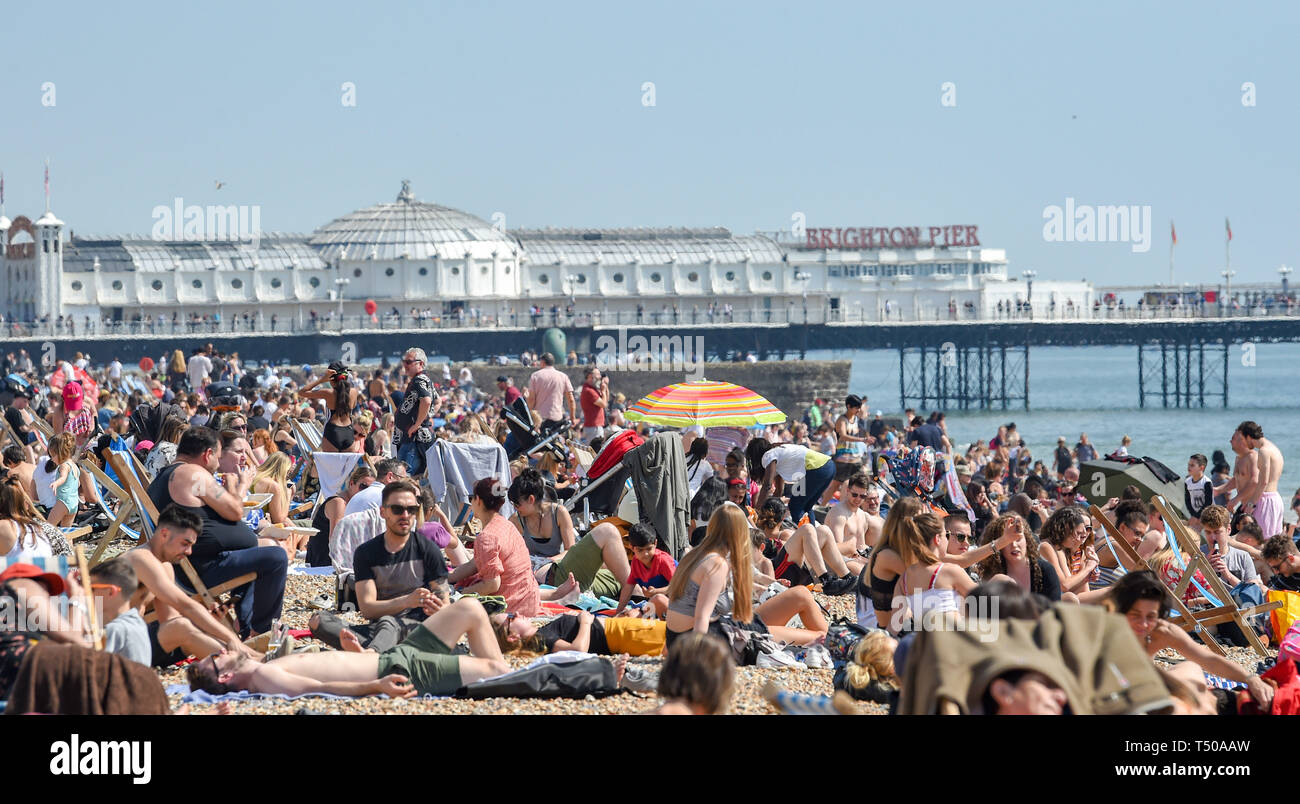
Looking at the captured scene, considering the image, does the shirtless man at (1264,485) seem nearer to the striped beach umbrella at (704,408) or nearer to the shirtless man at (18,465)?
the striped beach umbrella at (704,408)

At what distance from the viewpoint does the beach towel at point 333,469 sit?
970cm

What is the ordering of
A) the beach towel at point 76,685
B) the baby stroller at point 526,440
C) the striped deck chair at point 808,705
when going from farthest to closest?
the baby stroller at point 526,440 → the striped deck chair at point 808,705 → the beach towel at point 76,685

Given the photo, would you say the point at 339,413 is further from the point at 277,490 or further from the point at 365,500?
the point at 365,500

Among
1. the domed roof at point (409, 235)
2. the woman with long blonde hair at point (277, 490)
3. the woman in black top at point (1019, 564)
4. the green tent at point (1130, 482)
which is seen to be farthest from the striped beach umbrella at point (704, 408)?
the domed roof at point (409, 235)

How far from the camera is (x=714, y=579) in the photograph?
6.31m

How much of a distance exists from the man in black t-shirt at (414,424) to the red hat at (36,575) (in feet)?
18.8

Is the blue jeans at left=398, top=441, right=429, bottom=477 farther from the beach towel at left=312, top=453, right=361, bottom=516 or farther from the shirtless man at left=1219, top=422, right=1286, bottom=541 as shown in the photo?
the shirtless man at left=1219, top=422, right=1286, bottom=541

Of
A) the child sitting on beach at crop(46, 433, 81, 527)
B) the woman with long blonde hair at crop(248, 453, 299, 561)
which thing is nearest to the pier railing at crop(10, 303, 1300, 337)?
the child sitting on beach at crop(46, 433, 81, 527)

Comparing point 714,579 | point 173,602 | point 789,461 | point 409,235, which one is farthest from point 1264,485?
point 409,235

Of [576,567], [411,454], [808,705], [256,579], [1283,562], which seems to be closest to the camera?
[808,705]

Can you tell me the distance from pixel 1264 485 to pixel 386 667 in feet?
20.4

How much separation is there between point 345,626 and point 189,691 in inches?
31.5
